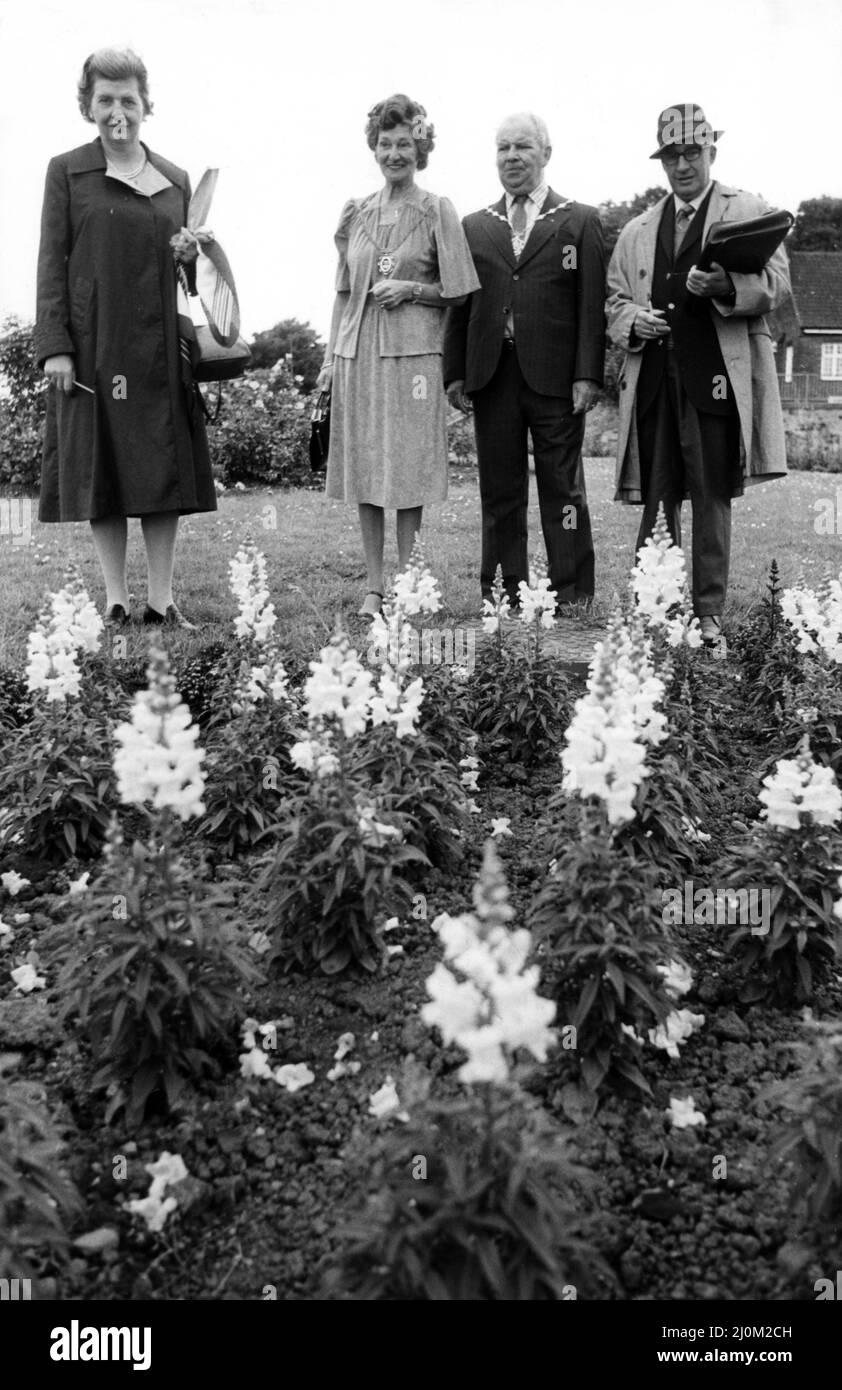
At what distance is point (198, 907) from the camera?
2.60 metres

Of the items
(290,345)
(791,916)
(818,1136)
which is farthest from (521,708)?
(290,345)

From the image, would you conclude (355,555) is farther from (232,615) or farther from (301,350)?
(301,350)

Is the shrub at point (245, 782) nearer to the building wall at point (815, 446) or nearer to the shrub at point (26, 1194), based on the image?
the shrub at point (26, 1194)

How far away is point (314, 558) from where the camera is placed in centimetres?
806

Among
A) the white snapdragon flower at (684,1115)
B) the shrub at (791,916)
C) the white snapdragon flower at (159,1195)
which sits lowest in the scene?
the white snapdragon flower at (159,1195)

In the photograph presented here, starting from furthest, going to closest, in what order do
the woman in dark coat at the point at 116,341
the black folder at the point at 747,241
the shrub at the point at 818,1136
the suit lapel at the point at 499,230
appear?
the suit lapel at the point at 499,230
the woman in dark coat at the point at 116,341
the black folder at the point at 747,241
the shrub at the point at 818,1136

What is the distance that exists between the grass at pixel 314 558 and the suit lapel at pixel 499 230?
1745 mm

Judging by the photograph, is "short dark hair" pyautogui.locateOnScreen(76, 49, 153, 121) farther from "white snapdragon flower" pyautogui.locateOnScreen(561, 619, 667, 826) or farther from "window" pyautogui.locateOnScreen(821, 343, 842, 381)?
"window" pyautogui.locateOnScreen(821, 343, 842, 381)

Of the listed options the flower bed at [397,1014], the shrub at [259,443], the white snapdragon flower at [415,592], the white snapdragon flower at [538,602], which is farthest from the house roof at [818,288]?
the flower bed at [397,1014]

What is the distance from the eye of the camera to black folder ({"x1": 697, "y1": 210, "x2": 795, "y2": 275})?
531cm

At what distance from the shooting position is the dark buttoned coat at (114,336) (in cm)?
547

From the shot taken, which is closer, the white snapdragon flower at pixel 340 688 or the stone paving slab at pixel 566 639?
the white snapdragon flower at pixel 340 688

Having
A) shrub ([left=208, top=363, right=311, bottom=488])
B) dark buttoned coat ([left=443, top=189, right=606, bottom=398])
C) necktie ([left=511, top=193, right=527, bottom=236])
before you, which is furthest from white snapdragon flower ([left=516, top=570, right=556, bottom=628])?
shrub ([left=208, top=363, right=311, bottom=488])

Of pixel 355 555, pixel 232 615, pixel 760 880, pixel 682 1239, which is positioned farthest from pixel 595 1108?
pixel 355 555
